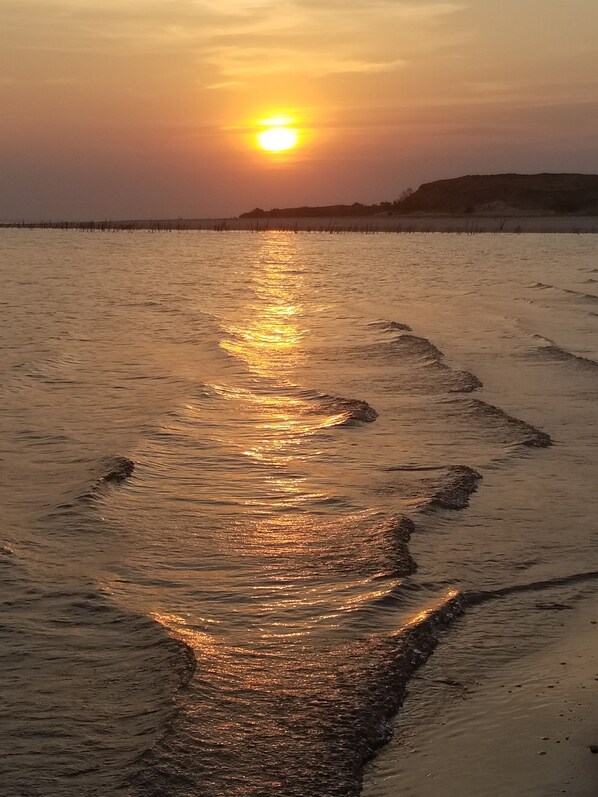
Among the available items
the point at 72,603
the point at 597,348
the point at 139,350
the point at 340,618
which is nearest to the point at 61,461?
the point at 72,603

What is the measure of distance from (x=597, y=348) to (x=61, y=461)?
13.8 meters

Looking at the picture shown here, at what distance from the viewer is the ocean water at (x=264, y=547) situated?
544 centimetres

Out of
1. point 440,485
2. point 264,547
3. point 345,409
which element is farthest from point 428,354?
point 264,547

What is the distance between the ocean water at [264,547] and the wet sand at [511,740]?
0.62 feet

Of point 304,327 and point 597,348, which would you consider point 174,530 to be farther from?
point 304,327

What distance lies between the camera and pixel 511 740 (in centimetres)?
531

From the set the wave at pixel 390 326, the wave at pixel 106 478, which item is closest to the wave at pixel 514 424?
the wave at pixel 106 478

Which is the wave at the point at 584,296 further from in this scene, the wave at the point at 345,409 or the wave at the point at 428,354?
the wave at the point at 345,409

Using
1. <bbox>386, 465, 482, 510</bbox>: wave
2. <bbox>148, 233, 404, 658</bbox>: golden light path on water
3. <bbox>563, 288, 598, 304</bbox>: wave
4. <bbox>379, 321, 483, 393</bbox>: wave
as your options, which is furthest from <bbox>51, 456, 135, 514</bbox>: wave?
<bbox>563, 288, 598, 304</bbox>: wave

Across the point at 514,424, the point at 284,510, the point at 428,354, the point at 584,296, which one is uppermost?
the point at 584,296

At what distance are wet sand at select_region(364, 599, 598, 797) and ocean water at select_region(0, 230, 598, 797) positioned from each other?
0.19 metres

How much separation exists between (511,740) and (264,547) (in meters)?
3.62

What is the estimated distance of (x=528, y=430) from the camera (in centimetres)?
1330

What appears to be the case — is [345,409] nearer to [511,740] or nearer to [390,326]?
[511,740]
